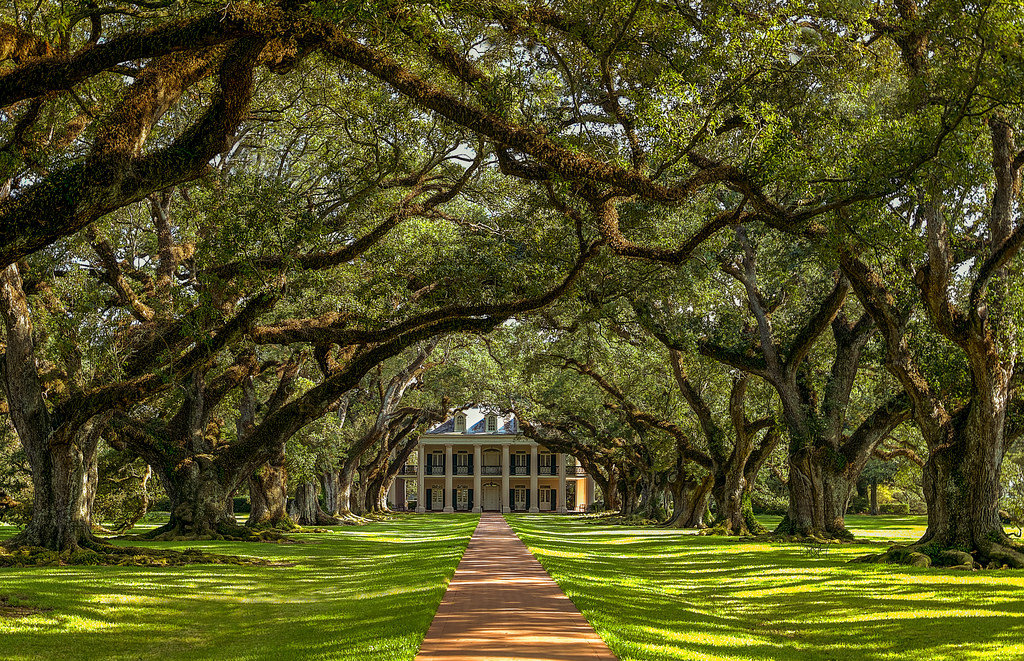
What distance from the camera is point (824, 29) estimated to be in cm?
1357

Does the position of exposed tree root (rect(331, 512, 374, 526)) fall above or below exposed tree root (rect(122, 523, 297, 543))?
below

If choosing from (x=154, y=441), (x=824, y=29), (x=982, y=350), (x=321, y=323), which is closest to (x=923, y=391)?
(x=982, y=350)

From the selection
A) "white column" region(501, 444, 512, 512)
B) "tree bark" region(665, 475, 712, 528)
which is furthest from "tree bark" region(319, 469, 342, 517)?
"white column" region(501, 444, 512, 512)

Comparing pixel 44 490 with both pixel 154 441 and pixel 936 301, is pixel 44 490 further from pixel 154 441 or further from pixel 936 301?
pixel 936 301

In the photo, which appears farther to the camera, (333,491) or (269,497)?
(333,491)

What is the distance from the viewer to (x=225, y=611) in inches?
453

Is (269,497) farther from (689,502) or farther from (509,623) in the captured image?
(509,623)

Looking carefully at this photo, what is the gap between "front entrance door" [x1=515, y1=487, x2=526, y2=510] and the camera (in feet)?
255

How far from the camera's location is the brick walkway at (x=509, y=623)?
7410 millimetres

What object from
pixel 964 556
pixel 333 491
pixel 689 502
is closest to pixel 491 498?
pixel 333 491

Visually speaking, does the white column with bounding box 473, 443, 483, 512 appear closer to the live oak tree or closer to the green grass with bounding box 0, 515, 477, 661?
the green grass with bounding box 0, 515, 477, 661

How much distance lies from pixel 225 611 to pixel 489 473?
67294mm

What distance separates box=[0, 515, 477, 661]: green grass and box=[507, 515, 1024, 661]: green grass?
7.20 feet

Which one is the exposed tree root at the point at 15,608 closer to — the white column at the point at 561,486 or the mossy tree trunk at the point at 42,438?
the mossy tree trunk at the point at 42,438
